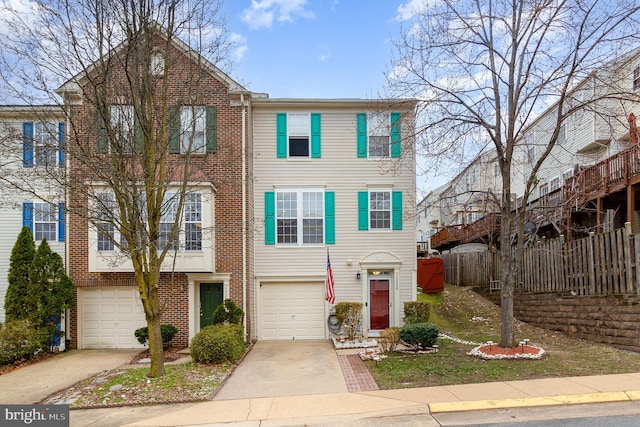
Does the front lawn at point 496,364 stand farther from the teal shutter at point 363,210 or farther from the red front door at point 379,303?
the teal shutter at point 363,210

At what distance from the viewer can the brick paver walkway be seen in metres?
8.37

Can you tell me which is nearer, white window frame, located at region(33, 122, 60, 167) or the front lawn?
the front lawn

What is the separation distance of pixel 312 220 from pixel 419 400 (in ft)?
27.5

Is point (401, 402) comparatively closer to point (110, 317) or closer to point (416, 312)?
point (416, 312)

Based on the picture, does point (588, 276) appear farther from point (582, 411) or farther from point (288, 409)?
point (288, 409)

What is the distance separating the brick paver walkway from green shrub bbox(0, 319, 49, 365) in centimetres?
877

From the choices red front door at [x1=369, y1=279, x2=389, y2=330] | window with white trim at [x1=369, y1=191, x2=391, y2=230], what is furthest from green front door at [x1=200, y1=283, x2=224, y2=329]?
window with white trim at [x1=369, y1=191, x2=391, y2=230]

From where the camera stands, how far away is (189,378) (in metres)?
9.27

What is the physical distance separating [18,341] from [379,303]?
10.8m

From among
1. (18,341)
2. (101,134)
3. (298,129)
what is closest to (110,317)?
(18,341)

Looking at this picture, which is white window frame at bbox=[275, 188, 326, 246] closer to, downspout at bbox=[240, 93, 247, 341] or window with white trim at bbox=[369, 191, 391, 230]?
downspout at bbox=[240, 93, 247, 341]

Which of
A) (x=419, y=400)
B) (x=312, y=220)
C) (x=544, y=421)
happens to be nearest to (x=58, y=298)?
(x=312, y=220)

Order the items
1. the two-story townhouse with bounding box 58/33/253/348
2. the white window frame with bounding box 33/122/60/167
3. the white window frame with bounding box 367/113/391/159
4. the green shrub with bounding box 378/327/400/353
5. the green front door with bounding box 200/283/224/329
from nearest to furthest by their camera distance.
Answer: the white window frame with bounding box 33/122/60/167, the green shrub with bounding box 378/327/400/353, the two-story townhouse with bounding box 58/33/253/348, the green front door with bounding box 200/283/224/329, the white window frame with bounding box 367/113/391/159

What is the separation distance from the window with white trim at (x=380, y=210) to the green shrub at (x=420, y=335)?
455 centimetres
